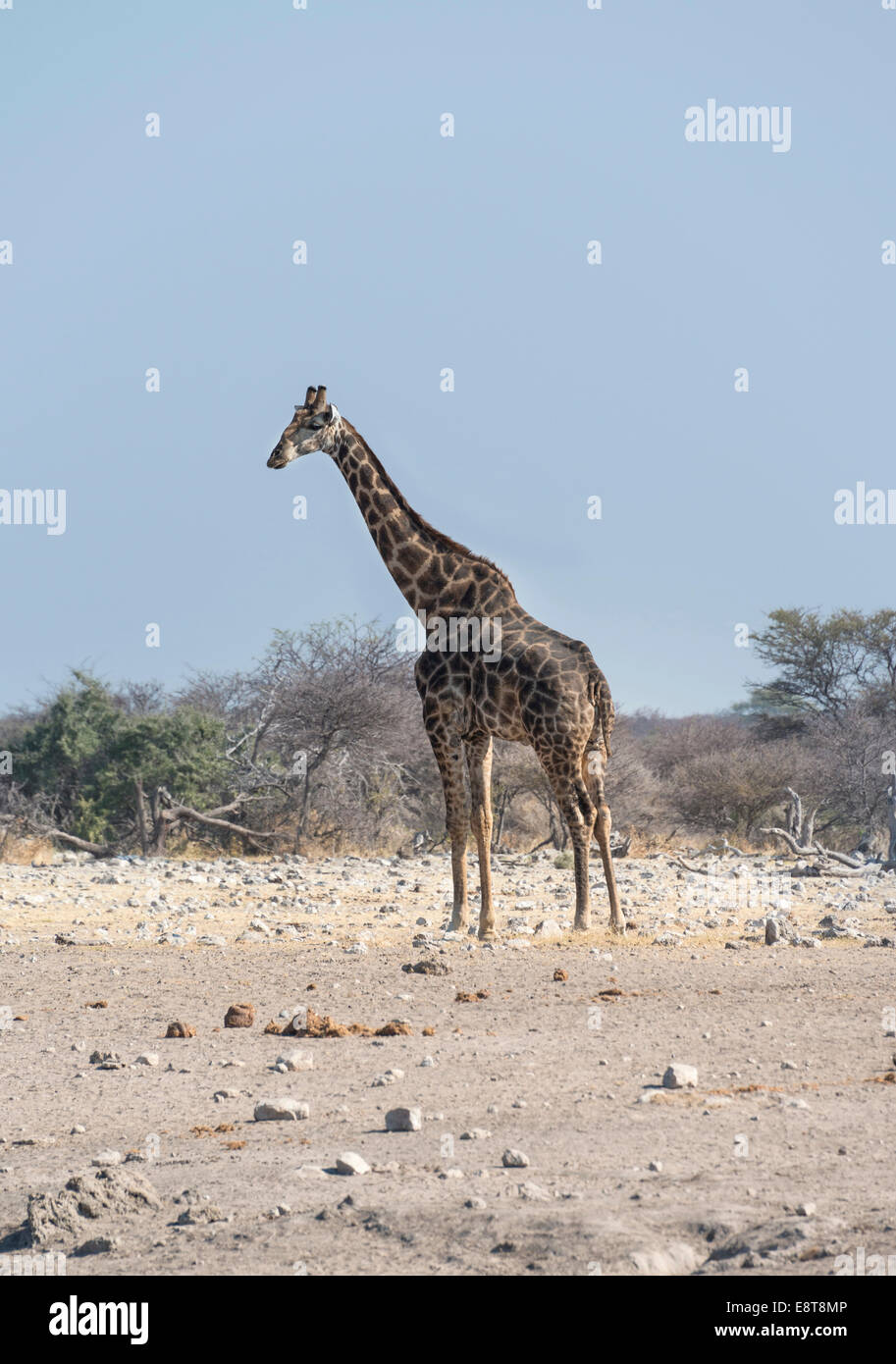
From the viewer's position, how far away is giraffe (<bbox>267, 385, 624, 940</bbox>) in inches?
426

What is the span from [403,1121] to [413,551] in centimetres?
684

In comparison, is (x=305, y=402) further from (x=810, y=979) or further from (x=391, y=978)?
(x=810, y=979)

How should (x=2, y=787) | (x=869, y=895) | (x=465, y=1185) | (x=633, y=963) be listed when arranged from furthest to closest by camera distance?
(x=2, y=787)
(x=869, y=895)
(x=633, y=963)
(x=465, y=1185)

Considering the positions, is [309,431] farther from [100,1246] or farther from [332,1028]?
[100,1246]

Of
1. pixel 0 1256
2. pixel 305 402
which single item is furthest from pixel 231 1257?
pixel 305 402

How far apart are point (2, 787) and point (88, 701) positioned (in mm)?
2148

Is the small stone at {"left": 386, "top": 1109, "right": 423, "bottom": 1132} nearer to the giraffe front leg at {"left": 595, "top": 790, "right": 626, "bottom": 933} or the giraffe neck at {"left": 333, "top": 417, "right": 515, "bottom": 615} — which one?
the giraffe front leg at {"left": 595, "top": 790, "right": 626, "bottom": 933}

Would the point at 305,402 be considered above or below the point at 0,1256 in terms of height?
above

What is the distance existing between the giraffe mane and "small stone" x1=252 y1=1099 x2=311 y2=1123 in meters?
6.48

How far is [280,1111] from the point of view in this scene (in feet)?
18.7

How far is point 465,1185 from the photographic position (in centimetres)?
460

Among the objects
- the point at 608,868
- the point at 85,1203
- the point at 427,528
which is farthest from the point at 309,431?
the point at 85,1203

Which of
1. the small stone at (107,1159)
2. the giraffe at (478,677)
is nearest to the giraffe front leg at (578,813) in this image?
the giraffe at (478,677)

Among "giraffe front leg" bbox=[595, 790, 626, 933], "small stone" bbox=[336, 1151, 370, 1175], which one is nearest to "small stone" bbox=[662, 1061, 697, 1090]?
"small stone" bbox=[336, 1151, 370, 1175]
